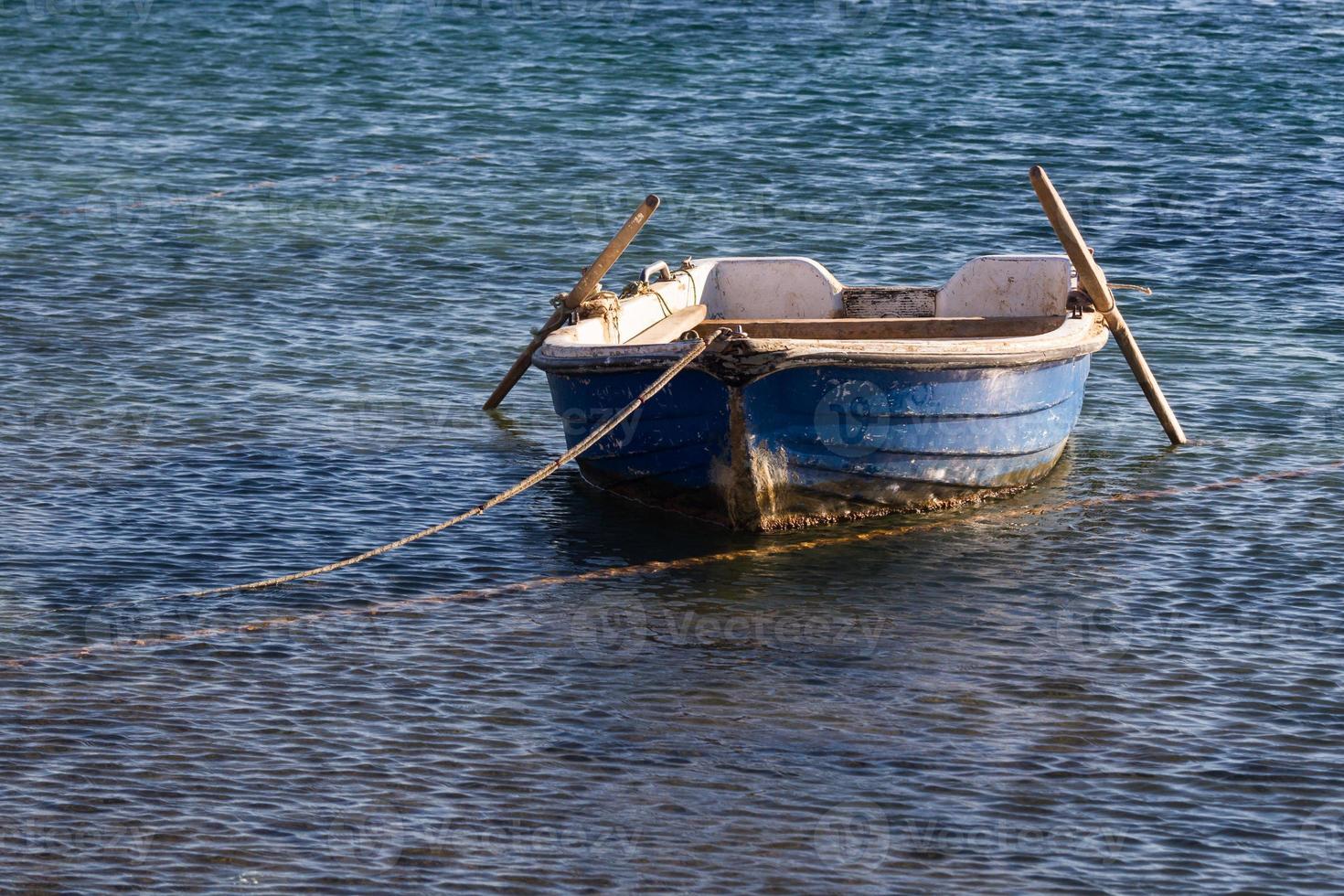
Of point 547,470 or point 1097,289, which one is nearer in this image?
point 547,470

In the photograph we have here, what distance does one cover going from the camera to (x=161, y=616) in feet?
30.7

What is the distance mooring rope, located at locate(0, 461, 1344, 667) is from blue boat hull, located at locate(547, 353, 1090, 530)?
0.21m

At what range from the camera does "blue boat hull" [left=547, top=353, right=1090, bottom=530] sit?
10.3 m

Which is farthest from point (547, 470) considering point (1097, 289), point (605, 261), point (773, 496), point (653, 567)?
point (1097, 289)

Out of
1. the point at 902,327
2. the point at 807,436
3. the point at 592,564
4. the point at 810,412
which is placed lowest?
the point at 592,564

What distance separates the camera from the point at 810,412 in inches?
406

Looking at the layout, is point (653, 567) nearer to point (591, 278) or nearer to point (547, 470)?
point (547, 470)

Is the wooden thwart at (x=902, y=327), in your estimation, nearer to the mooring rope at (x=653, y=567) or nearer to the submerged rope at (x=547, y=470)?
the mooring rope at (x=653, y=567)

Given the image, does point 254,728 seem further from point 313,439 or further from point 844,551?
point 313,439

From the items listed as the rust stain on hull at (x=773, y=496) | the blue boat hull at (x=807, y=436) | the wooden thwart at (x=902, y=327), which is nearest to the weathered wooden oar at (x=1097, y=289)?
the wooden thwart at (x=902, y=327)

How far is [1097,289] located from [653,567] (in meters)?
3.78

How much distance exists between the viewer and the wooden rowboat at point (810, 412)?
10188 mm

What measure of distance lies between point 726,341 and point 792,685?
2.07m

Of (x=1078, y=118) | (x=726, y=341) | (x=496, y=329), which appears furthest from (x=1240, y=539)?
(x=1078, y=118)
